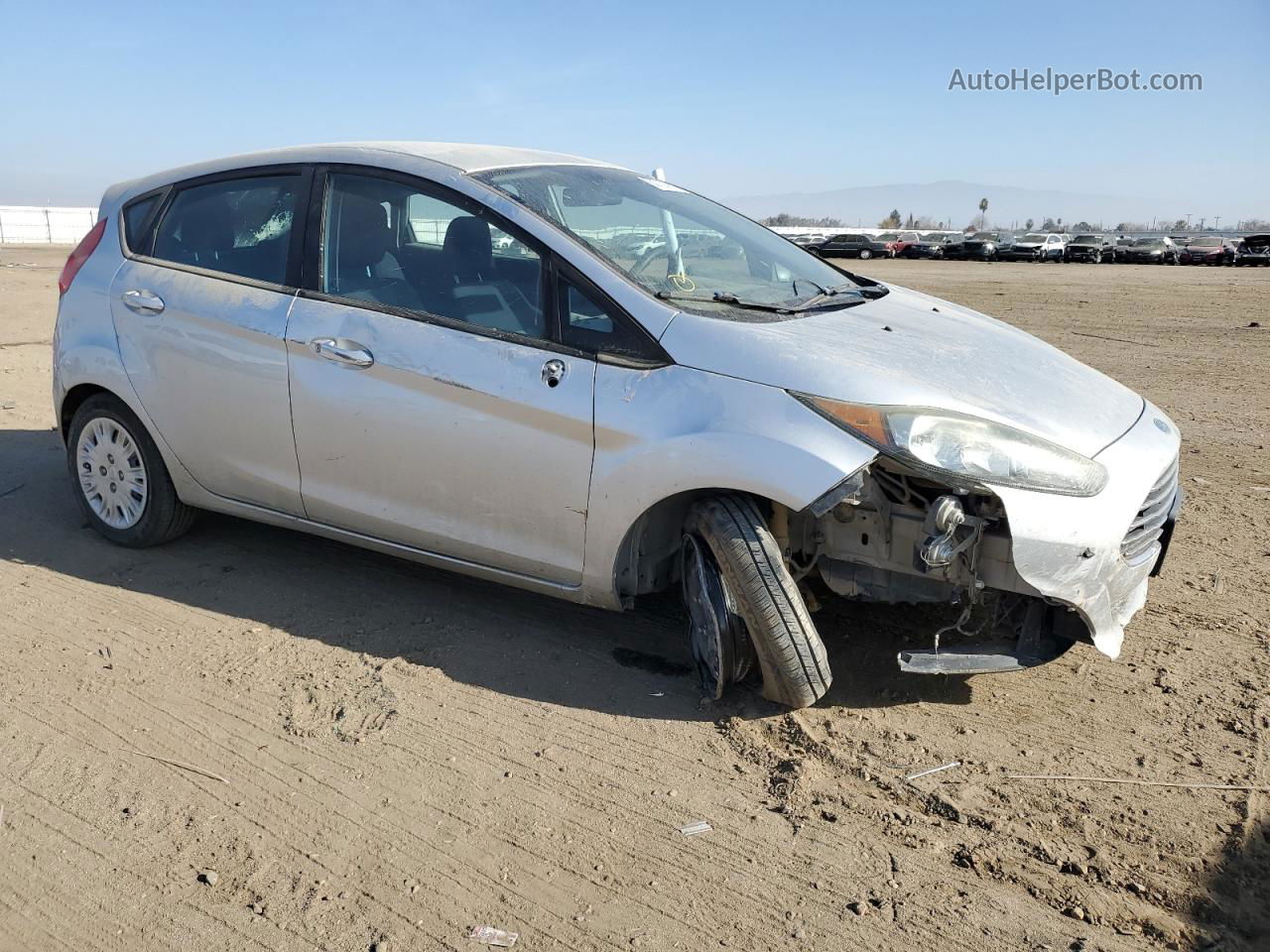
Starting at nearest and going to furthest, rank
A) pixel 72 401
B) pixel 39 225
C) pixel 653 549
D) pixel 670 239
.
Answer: pixel 653 549 < pixel 670 239 < pixel 72 401 < pixel 39 225

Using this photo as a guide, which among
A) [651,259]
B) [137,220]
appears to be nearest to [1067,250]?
[651,259]

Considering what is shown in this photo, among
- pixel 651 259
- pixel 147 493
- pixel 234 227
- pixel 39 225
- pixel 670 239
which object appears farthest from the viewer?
pixel 39 225

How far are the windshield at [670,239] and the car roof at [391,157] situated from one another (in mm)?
120

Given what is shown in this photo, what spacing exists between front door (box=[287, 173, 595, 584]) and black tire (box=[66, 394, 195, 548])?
99 centimetres

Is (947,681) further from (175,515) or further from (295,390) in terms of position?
(175,515)

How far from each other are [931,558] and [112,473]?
3808 mm

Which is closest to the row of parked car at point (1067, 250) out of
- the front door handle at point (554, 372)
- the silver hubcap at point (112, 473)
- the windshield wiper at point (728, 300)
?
the silver hubcap at point (112, 473)

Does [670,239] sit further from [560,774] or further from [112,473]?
[112,473]

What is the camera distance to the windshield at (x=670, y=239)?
3830mm

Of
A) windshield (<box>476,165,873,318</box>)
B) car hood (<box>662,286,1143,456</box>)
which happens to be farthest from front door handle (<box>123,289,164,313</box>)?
car hood (<box>662,286,1143,456</box>)

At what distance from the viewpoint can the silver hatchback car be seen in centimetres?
326

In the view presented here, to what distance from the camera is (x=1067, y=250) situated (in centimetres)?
4331

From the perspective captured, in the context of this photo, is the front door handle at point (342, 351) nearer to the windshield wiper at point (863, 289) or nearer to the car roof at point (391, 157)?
the car roof at point (391, 157)

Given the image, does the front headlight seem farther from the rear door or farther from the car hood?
the rear door
